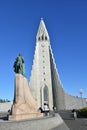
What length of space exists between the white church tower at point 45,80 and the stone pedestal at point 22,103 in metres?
40.8

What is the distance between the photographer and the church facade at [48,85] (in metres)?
52.4

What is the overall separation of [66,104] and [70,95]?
10.6ft

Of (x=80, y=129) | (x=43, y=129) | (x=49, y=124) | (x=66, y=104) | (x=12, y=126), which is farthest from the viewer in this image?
(x=66, y=104)

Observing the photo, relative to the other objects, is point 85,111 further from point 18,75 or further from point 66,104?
point 66,104

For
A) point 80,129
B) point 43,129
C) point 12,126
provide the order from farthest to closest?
point 80,129
point 43,129
point 12,126

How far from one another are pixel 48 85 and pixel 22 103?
139ft

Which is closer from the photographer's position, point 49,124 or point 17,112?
point 49,124

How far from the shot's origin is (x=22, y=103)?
37.1ft

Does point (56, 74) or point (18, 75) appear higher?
point (56, 74)

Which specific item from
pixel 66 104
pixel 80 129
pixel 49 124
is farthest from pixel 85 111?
pixel 66 104

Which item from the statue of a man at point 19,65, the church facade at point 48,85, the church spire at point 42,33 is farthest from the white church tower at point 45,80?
the statue of a man at point 19,65

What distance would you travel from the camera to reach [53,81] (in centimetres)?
5434

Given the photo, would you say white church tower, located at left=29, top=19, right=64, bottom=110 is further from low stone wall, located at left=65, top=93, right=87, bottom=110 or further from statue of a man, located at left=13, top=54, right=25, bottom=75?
statue of a man, located at left=13, top=54, right=25, bottom=75

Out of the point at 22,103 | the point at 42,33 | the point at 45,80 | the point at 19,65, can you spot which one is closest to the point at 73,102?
the point at 45,80
